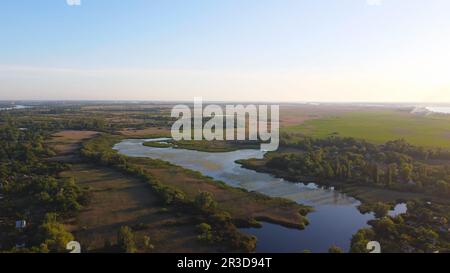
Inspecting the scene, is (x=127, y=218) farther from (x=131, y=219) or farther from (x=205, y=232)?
(x=205, y=232)

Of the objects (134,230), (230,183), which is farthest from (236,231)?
(230,183)

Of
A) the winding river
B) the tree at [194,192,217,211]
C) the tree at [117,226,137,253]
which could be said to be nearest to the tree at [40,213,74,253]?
the tree at [117,226,137,253]

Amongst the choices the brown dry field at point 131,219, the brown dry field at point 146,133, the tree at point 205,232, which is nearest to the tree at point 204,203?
the brown dry field at point 131,219

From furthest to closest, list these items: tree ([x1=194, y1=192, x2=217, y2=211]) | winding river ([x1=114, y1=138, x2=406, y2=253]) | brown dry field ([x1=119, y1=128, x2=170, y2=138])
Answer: brown dry field ([x1=119, y1=128, x2=170, y2=138]), tree ([x1=194, y1=192, x2=217, y2=211]), winding river ([x1=114, y1=138, x2=406, y2=253])

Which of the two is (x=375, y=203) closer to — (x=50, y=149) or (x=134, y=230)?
(x=134, y=230)

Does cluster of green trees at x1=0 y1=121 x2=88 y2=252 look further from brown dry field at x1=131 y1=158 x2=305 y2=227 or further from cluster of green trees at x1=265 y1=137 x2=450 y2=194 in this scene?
cluster of green trees at x1=265 y1=137 x2=450 y2=194
